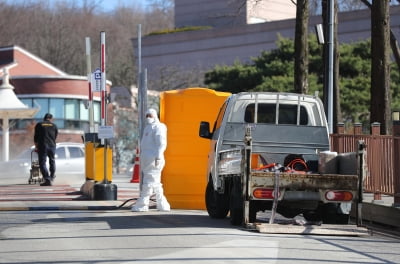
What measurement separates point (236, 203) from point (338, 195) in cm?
162

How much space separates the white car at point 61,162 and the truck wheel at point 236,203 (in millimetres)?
15912

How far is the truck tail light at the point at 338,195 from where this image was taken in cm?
1337

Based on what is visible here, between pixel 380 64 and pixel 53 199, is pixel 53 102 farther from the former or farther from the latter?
pixel 380 64

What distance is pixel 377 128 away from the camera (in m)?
17.3

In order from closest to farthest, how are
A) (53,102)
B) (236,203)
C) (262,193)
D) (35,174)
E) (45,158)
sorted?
(262,193) < (236,203) < (45,158) < (35,174) < (53,102)

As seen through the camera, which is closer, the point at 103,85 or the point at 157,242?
the point at 157,242

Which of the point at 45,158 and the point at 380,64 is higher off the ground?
Answer: the point at 380,64

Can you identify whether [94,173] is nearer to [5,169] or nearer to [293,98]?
[293,98]

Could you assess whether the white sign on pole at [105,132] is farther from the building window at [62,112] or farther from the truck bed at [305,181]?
the building window at [62,112]

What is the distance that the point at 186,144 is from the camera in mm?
18016

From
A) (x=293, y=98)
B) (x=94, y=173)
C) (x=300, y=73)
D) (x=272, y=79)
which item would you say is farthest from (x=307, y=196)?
(x=272, y=79)

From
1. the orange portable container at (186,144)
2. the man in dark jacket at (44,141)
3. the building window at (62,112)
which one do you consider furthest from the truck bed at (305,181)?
the building window at (62,112)

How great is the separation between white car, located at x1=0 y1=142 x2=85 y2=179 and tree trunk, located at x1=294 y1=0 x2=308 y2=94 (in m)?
9.20

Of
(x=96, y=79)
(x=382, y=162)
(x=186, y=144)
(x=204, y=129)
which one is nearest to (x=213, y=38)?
(x=96, y=79)
